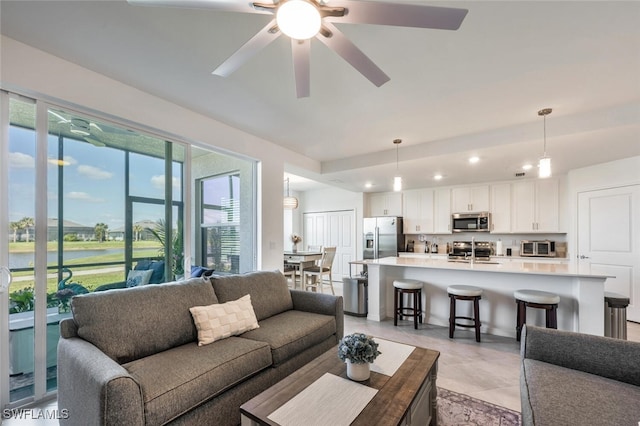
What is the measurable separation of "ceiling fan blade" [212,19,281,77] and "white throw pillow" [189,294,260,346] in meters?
1.68

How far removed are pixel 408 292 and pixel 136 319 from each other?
304 centimetres

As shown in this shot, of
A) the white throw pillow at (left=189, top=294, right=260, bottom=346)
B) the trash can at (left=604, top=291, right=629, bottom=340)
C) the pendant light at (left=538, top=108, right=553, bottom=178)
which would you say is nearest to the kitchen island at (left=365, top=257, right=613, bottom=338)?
the trash can at (left=604, top=291, right=629, bottom=340)

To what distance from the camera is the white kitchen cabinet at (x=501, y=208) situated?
18.2ft

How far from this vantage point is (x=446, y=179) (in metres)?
5.47

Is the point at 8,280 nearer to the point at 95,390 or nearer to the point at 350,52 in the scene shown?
the point at 95,390

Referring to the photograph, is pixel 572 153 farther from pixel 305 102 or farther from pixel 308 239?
pixel 308 239

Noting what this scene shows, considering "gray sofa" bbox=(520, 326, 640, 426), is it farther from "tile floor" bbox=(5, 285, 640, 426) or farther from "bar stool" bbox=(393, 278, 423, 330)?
"bar stool" bbox=(393, 278, 423, 330)

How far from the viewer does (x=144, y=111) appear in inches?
105

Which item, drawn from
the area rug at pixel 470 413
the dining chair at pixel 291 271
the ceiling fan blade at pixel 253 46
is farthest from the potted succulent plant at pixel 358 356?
the dining chair at pixel 291 271

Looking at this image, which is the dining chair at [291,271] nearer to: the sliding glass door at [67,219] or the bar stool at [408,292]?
the bar stool at [408,292]

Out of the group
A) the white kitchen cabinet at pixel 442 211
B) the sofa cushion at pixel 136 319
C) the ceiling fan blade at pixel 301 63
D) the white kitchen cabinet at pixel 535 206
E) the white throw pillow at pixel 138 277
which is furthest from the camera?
the white kitchen cabinet at pixel 442 211

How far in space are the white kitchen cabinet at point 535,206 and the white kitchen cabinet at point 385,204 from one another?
2.27m

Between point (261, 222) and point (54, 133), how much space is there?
2.22 metres

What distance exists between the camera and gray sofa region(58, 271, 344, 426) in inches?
52.8
